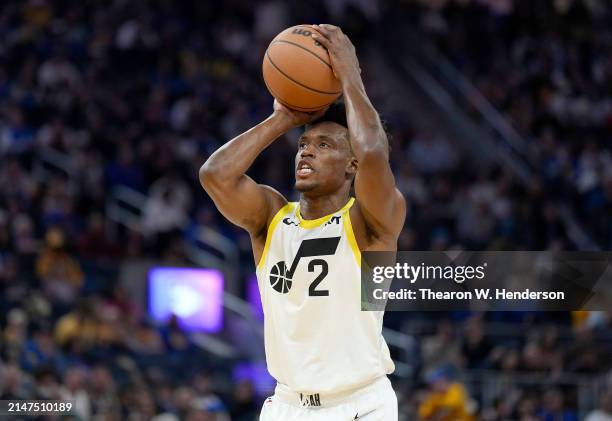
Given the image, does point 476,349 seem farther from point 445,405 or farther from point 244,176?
point 244,176

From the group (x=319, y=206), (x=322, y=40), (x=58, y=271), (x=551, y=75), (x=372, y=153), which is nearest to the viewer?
(x=372, y=153)

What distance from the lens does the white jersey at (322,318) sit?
18.8 feet

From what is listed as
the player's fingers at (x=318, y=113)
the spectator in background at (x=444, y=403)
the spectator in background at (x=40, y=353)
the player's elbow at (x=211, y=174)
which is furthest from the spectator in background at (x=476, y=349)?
the player's elbow at (x=211, y=174)

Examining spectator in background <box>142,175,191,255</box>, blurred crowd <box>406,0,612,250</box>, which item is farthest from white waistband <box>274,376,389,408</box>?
blurred crowd <box>406,0,612,250</box>

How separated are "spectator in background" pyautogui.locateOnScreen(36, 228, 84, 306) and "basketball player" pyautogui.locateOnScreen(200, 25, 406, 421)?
27.5 ft

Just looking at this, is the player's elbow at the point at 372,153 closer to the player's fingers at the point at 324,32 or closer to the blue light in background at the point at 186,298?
the player's fingers at the point at 324,32

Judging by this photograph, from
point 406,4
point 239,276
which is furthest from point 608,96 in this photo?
point 239,276

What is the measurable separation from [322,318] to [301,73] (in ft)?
→ 4.25

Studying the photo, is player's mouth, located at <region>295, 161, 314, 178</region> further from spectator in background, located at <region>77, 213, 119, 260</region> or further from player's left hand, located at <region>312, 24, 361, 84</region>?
spectator in background, located at <region>77, 213, 119, 260</region>

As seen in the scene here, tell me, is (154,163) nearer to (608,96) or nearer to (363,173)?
(608,96)

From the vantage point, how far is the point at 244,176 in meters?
6.07

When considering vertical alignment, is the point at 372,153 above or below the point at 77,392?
below

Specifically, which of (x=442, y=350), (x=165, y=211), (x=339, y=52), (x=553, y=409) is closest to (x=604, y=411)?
(x=553, y=409)

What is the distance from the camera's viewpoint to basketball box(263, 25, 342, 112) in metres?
5.93
